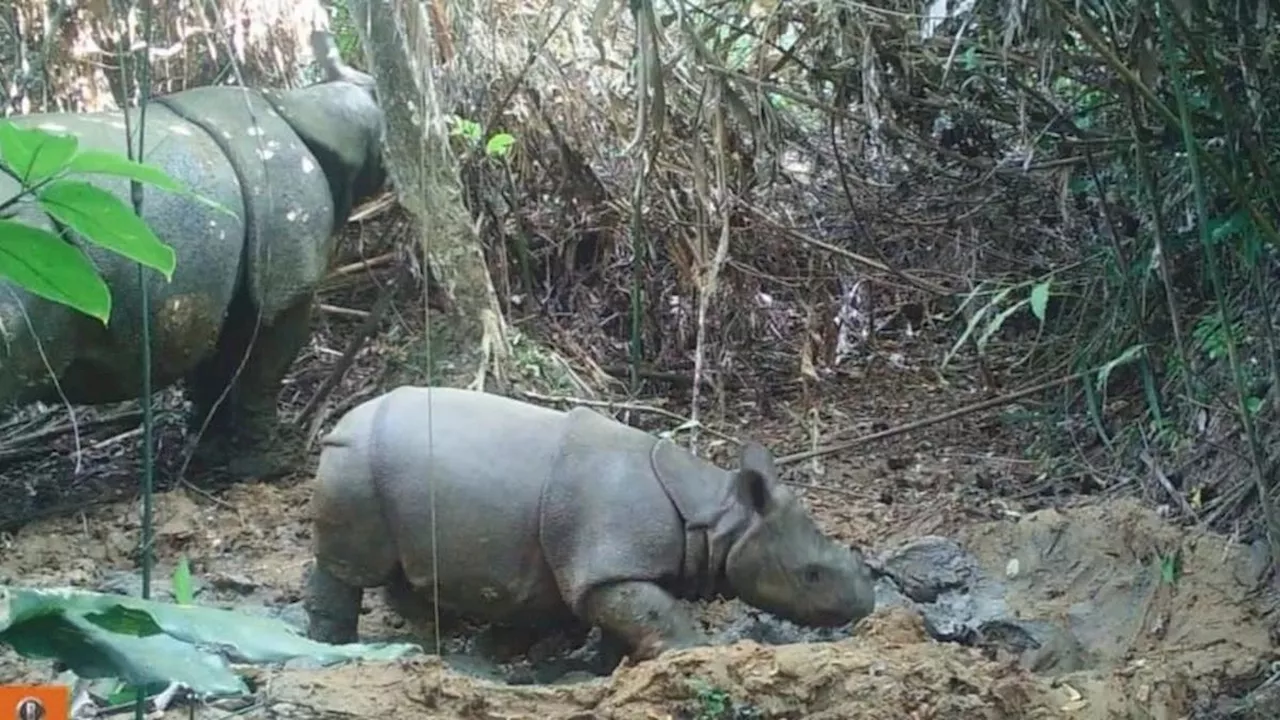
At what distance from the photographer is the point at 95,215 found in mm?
1068

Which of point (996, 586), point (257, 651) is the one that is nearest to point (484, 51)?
point (996, 586)

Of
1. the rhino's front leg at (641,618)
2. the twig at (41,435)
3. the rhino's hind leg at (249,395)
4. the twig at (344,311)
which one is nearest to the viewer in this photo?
the rhino's front leg at (641,618)

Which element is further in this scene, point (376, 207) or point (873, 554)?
point (376, 207)

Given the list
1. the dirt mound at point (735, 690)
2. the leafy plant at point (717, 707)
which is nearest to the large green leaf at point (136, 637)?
the dirt mound at point (735, 690)

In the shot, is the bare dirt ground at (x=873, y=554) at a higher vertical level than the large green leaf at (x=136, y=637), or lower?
lower

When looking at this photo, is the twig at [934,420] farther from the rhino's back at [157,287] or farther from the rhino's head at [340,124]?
the rhino's back at [157,287]

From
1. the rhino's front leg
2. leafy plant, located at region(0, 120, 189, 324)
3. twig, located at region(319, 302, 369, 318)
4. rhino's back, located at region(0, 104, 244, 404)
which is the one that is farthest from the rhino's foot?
leafy plant, located at region(0, 120, 189, 324)

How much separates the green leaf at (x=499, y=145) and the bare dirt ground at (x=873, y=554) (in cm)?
67

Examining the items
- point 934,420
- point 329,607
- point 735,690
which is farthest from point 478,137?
point 735,690

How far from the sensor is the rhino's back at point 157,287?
172 inches

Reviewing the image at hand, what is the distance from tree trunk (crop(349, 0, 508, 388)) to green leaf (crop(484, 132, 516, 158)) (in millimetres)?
474

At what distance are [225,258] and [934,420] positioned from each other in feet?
7.66

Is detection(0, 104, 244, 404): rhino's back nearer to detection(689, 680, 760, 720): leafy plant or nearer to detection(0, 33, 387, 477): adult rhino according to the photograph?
detection(0, 33, 387, 477): adult rhino

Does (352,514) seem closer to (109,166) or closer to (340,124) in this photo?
(340,124)
